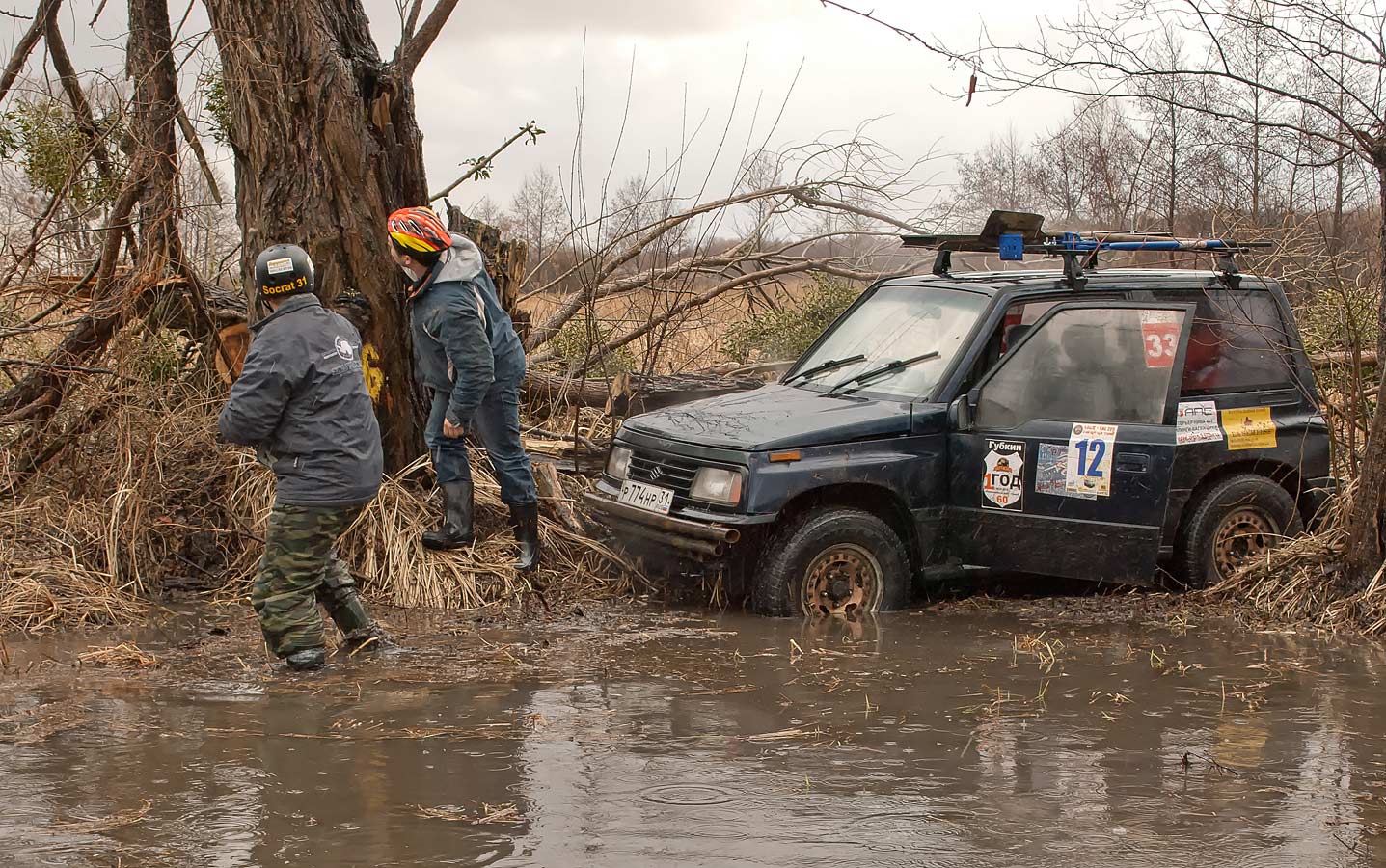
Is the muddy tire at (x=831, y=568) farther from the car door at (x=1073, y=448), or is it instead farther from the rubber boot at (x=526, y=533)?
the rubber boot at (x=526, y=533)

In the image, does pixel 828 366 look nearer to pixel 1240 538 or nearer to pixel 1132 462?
pixel 1132 462

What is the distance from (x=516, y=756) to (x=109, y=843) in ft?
4.60

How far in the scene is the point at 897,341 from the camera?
8039mm

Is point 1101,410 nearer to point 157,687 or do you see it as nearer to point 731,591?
point 731,591

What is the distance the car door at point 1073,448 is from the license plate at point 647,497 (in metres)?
1.55

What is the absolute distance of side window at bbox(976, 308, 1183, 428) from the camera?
758cm

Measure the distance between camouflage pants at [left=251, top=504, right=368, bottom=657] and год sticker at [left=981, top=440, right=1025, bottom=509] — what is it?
3339 millimetres

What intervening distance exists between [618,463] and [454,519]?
0.99 meters

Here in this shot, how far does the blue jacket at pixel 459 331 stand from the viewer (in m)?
7.34

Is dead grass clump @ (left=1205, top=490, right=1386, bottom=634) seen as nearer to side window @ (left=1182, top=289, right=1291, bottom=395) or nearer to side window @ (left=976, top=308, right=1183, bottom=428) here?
side window @ (left=1182, top=289, right=1291, bottom=395)

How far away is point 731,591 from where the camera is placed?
25.0 ft

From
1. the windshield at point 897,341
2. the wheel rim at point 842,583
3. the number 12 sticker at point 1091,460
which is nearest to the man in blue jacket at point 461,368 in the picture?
the wheel rim at point 842,583

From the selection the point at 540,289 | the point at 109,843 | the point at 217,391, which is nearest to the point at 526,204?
the point at 540,289

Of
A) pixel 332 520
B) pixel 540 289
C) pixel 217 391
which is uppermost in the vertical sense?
pixel 540 289
